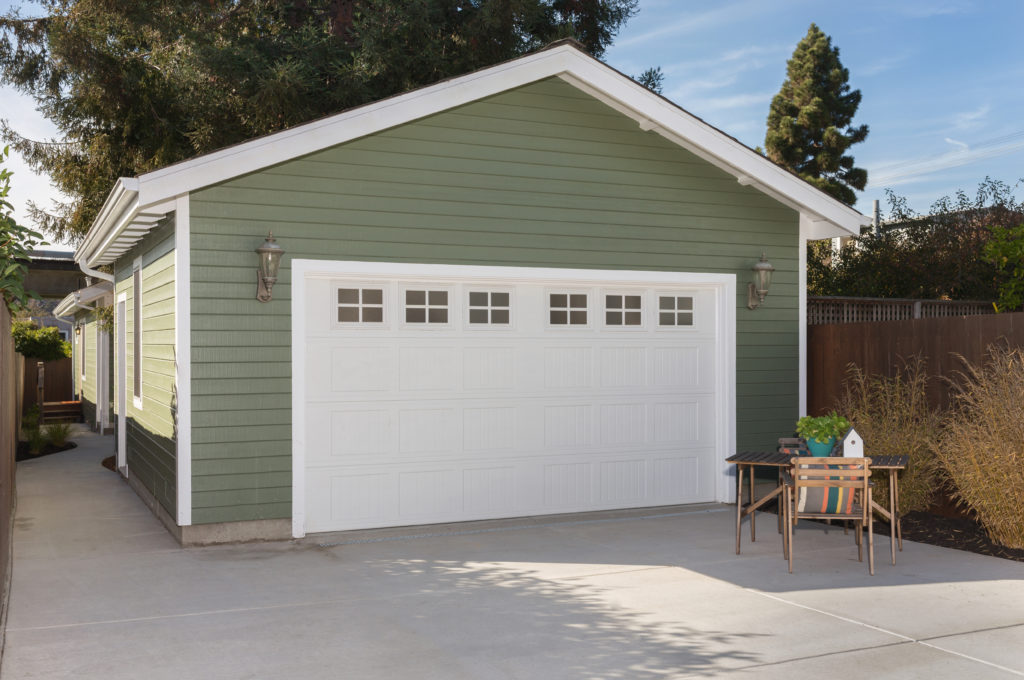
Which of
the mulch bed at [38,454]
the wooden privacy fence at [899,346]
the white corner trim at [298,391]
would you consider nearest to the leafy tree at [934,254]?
the wooden privacy fence at [899,346]

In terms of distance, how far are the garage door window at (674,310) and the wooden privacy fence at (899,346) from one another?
1576mm

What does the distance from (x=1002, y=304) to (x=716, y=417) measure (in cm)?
442

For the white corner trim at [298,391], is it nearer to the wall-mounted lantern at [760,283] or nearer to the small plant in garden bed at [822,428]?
the small plant in garden bed at [822,428]

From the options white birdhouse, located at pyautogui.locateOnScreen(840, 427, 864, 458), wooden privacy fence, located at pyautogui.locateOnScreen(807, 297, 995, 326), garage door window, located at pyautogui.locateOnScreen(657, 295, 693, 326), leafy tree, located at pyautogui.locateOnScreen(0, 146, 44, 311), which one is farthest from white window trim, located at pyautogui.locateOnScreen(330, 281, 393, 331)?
wooden privacy fence, located at pyautogui.locateOnScreen(807, 297, 995, 326)

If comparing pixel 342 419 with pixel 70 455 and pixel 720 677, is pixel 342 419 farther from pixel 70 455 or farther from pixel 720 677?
pixel 70 455

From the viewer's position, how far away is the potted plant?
6359 mm

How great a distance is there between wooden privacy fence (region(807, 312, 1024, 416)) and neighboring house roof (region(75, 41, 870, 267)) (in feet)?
3.56

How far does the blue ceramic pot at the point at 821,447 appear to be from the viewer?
252 inches

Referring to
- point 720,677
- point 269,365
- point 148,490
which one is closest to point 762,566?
point 720,677

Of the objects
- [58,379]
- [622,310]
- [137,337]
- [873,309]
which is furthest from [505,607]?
[58,379]

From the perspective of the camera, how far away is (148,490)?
28.5ft

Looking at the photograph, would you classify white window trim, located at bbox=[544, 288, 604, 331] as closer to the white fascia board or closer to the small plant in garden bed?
the small plant in garden bed

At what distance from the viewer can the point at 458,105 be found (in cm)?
766

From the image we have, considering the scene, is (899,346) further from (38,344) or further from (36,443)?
(38,344)
